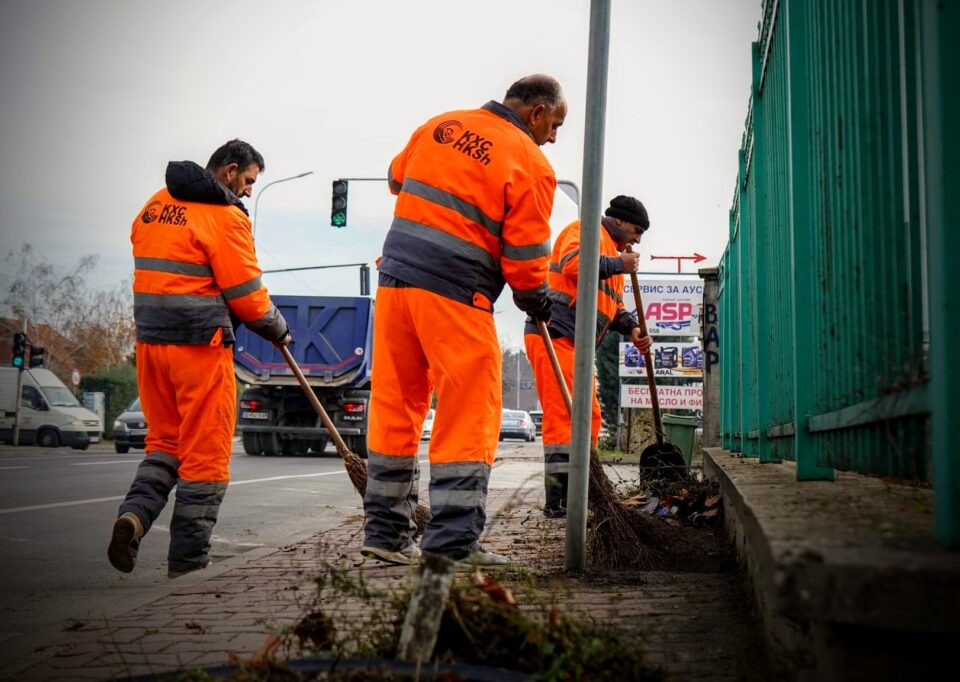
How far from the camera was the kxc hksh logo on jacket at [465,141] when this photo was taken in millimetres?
3877

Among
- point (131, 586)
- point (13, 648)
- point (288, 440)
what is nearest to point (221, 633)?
point (13, 648)

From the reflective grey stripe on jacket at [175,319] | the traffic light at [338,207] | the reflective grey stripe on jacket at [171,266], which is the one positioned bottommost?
the reflective grey stripe on jacket at [175,319]

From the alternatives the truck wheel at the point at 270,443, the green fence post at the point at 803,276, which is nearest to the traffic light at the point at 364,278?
the truck wheel at the point at 270,443

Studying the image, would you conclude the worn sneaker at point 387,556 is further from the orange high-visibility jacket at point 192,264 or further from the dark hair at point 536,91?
the dark hair at point 536,91

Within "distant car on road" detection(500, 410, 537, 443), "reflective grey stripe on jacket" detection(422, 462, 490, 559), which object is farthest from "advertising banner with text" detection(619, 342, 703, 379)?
"distant car on road" detection(500, 410, 537, 443)

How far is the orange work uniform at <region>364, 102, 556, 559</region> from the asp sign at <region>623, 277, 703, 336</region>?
57.5ft

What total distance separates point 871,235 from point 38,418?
1057 inches

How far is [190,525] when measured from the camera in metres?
4.47

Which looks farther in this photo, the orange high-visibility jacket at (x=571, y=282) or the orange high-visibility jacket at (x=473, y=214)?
the orange high-visibility jacket at (x=571, y=282)

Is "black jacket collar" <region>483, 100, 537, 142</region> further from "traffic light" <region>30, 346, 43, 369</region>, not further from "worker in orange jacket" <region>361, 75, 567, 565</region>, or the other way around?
"traffic light" <region>30, 346, 43, 369</region>

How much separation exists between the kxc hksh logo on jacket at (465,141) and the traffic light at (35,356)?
24.3 m

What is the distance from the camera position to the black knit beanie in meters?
6.77

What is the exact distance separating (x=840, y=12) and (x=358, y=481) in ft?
11.9

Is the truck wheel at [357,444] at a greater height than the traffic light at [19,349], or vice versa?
the traffic light at [19,349]
